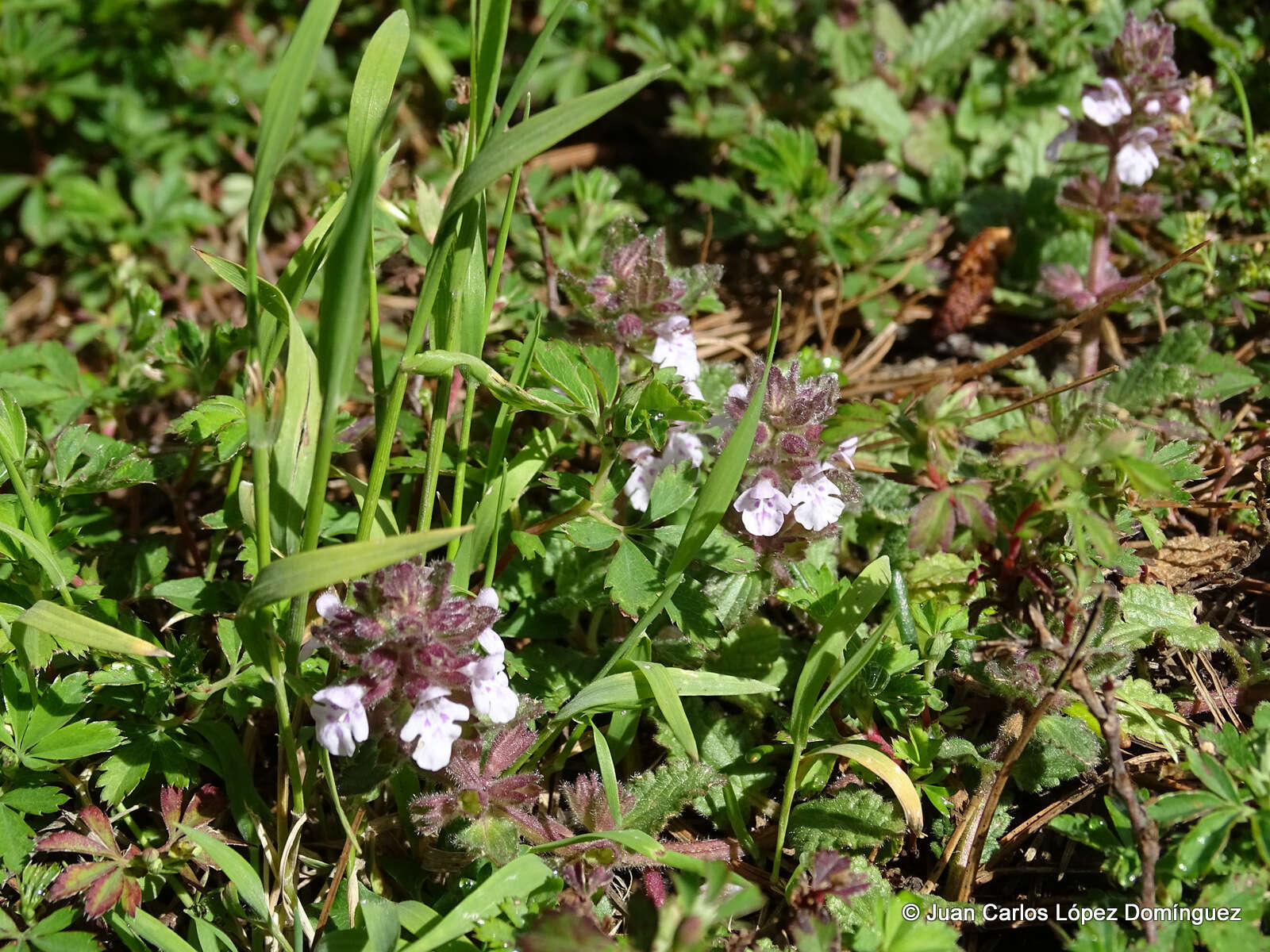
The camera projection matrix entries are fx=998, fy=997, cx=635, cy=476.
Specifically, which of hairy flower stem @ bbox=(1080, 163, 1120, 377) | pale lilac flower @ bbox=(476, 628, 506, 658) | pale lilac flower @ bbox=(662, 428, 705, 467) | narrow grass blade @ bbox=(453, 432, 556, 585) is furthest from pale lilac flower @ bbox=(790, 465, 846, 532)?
hairy flower stem @ bbox=(1080, 163, 1120, 377)

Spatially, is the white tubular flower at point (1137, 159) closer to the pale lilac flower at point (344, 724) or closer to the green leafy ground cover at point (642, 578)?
the green leafy ground cover at point (642, 578)

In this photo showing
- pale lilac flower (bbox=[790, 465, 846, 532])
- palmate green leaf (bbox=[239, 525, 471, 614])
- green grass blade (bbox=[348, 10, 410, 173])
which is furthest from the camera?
pale lilac flower (bbox=[790, 465, 846, 532])

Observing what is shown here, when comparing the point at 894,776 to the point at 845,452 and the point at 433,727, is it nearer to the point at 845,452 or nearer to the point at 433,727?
the point at 845,452

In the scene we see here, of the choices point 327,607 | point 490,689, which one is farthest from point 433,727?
point 327,607

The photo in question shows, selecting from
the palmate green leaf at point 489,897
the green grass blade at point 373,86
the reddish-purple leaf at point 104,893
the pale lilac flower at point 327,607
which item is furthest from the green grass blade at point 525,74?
the reddish-purple leaf at point 104,893

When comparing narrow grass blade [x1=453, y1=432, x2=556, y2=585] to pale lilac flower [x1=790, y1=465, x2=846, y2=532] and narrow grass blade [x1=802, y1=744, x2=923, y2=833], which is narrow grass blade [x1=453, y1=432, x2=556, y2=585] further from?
narrow grass blade [x1=802, y1=744, x2=923, y2=833]

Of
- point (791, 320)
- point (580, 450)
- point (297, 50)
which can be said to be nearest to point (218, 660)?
point (580, 450)
